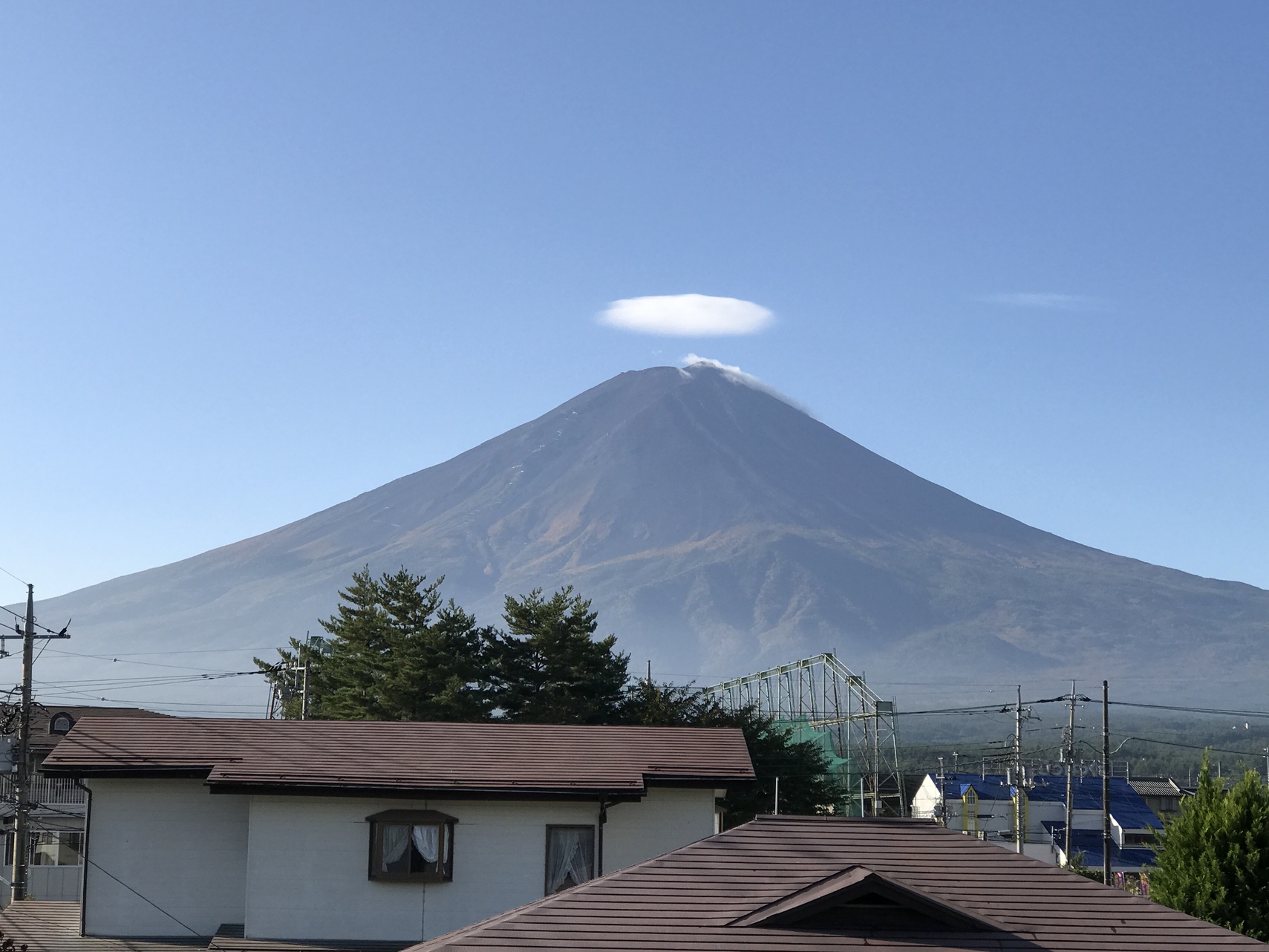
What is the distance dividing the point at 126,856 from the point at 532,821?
657cm

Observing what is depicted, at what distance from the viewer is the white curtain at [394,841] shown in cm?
2202

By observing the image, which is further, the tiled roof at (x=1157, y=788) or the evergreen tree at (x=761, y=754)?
the tiled roof at (x=1157, y=788)

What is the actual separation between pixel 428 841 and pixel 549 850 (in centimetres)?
190

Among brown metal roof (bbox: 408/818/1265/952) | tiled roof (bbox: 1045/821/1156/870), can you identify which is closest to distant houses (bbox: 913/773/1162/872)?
tiled roof (bbox: 1045/821/1156/870)

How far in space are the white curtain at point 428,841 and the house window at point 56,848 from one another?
2723 centimetres

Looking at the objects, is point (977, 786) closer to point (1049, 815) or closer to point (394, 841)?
point (1049, 815)

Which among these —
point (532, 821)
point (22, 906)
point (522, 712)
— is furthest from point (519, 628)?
point (532, 821)

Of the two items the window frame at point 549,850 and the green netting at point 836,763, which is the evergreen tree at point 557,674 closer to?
the green netting at point 836,763

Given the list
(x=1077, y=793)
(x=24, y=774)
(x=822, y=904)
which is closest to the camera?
(x=822, y=904)

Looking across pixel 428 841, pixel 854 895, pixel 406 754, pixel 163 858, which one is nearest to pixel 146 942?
pixel 163 858

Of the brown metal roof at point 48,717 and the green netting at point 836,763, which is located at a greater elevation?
the brown metal roof at point 48,717

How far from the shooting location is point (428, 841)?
22094 millimetres

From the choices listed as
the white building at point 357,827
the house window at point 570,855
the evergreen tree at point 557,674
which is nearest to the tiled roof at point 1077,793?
the evergreen tree at point 557,674

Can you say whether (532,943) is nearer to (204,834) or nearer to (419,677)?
(204,834)
